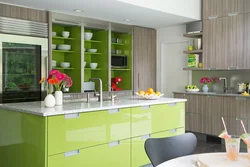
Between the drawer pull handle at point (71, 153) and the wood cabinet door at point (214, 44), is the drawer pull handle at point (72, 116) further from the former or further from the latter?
the wood cabinet door at point (214, 44)

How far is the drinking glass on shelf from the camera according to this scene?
167 centimetres

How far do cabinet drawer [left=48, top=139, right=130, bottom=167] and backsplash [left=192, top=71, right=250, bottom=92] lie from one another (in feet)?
10.2

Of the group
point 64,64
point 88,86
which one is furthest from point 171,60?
point 64,64

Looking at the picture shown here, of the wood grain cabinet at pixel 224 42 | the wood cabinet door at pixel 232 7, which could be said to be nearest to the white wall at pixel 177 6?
the wood grain cabinet at pixel 224 42

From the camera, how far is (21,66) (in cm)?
481

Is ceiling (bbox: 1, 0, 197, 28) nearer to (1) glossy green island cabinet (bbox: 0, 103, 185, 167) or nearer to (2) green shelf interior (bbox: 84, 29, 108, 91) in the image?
(2) green shelf interior (bbox: 84, 29, 108, 91)

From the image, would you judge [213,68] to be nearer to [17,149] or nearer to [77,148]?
[77,148]

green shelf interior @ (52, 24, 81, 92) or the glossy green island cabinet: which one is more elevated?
green shelf interior @ (52, 24, 81, 92)

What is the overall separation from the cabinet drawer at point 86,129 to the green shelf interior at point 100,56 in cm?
278

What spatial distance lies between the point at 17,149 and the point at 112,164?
3.52ft

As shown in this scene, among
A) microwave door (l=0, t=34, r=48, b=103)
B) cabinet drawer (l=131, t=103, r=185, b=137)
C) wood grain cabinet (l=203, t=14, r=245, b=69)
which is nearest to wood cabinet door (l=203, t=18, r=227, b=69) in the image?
wood grain cabinet (l=203, t=14, r=245, b=69)

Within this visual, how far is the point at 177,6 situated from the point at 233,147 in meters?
4.27

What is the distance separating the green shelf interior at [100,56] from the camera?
6207 mm

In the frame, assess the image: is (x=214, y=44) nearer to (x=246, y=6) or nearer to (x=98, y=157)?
(x=246, y=6)
